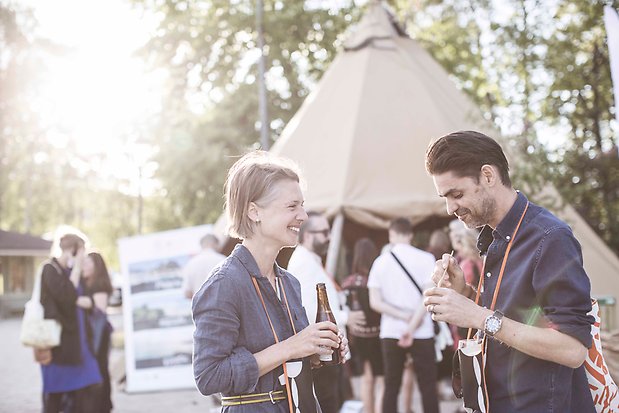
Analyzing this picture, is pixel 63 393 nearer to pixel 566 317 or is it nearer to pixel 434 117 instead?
pixel 566 317

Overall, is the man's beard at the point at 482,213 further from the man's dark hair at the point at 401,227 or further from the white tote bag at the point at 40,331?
the white tote bag at the point at 40,331

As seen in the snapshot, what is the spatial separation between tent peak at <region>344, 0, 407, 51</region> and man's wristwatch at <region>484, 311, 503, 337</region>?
10.0 m

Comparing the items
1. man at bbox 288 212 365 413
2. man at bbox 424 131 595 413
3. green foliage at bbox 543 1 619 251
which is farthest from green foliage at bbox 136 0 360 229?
man at bbox 424 131 595 413

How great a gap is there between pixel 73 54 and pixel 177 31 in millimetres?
15303

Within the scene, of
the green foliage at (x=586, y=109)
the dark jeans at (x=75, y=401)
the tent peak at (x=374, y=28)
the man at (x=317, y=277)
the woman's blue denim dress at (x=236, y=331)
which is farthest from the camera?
the green foliage at (x=586, y=109)

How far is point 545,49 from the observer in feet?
45.3

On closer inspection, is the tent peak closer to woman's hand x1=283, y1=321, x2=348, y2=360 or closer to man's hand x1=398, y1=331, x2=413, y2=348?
man's hand x1=398, y1=331, x2=413, y2=348

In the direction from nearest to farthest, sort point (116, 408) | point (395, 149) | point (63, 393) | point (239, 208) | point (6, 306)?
point (239, 208) < point (63, 393) < point (116, 408) < point (395, 149) < point (6, 306)

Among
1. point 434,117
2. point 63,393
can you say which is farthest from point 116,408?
point 434,117

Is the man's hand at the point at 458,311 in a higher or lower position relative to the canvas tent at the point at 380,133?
lower

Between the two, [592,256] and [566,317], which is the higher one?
[566,317]

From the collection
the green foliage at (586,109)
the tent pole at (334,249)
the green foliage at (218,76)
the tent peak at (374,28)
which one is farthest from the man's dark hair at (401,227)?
the green foliage at (218,76)

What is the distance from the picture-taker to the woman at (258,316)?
7.91 feet

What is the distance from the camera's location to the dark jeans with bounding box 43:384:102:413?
18.9 ft
